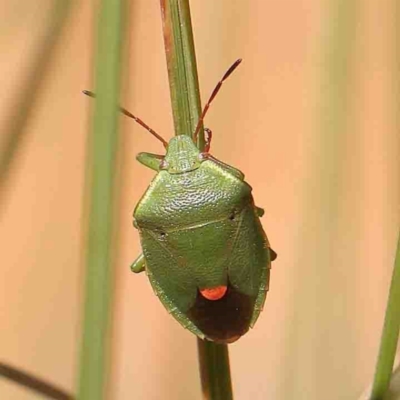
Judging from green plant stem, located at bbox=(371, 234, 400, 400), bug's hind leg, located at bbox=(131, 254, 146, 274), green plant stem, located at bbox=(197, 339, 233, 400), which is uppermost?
green plant stem, located at bbox=(371, 234, 400, 400)

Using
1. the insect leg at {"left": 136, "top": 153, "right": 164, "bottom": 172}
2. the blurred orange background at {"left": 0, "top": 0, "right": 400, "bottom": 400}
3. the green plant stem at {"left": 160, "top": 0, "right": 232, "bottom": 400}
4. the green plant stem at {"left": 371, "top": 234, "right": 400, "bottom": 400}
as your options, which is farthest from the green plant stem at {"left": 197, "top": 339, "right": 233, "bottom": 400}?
the blurred orange background at {"left": 0, "top": 0, "right": 400, "bottom": 400}

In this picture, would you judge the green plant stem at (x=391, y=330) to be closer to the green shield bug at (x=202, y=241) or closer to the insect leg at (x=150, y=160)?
the green shield bug at (x=202, y=241)

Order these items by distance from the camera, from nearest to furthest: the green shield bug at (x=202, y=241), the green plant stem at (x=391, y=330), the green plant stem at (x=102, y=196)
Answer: the green plant stem at (x=102, y=196) < the green plant stem at (x=391, y=330) < the green shield bug at (x=202, y=241)

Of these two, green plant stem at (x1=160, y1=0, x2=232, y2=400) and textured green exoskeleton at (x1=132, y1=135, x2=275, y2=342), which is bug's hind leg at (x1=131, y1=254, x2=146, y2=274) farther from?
green plant stem at (x1=160, y1=0, x2=232, y2=400)

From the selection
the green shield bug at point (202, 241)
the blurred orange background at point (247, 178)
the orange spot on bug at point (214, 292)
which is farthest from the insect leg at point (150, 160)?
the blurred orange background at point (247, 178)

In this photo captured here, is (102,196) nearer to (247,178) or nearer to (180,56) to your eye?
(180,56)

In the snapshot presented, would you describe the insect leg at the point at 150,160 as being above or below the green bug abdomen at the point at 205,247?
above
